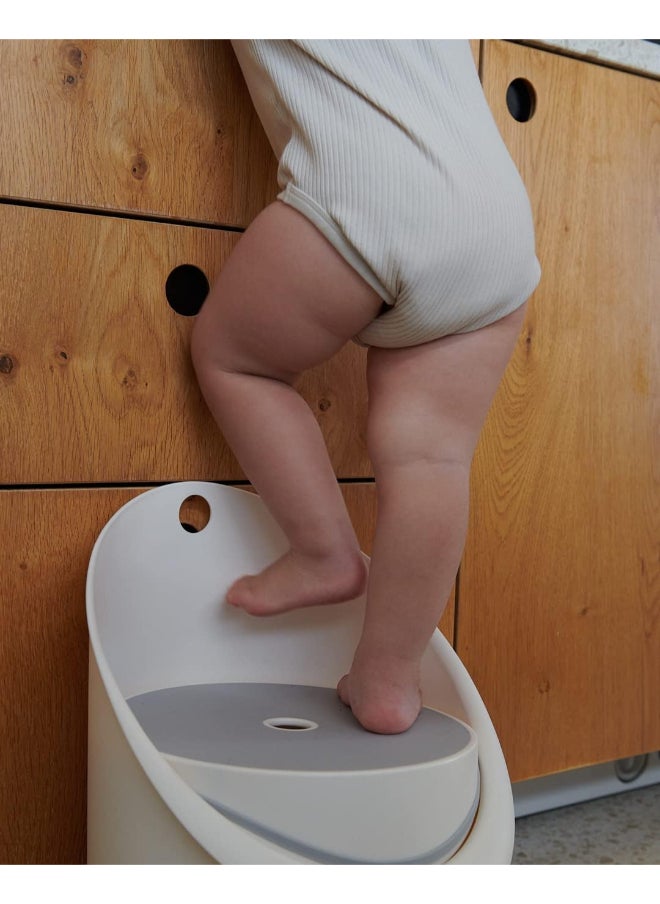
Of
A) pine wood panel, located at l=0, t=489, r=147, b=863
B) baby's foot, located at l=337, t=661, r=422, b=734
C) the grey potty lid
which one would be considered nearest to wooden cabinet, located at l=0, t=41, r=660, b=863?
pine wood panel, located at l=0, t=489, r=147, b=863

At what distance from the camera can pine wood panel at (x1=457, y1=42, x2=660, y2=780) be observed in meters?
0.96

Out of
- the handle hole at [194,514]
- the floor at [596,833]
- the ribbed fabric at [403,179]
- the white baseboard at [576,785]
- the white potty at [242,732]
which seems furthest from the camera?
the white baseboard at [576,785]

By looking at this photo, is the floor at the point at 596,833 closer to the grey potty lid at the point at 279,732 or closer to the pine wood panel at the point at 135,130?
the grey potty lid at the point at 279,732

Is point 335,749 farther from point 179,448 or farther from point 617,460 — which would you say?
point 617,460

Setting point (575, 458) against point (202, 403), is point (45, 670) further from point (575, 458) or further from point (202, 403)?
point (575, 458)

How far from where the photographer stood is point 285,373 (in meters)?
0.76

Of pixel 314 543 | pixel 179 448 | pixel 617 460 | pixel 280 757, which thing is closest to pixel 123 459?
pixel 179 448

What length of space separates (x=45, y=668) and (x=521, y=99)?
76 centimetres

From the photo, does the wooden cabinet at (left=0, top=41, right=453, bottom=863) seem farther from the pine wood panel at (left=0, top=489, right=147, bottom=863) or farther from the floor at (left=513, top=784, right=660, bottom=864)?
the floor at (left=513, top=784, right=660, bottom=864)

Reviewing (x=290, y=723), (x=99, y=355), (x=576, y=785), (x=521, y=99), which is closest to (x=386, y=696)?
(x=290, y=723)

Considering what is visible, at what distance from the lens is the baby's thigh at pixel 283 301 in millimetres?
694

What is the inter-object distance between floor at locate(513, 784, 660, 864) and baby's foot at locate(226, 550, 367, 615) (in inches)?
15.7

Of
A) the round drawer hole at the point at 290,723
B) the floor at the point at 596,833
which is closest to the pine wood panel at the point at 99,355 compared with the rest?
the round drawer hole at the point at 290,723

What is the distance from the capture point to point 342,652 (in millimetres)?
838
